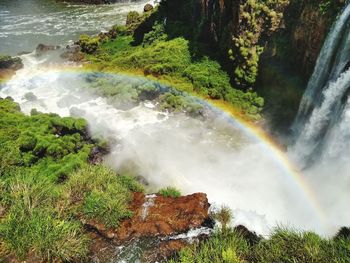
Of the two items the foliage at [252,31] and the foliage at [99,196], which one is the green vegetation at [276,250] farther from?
the foliage at [252,31]

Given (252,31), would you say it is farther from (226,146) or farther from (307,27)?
(226,146)

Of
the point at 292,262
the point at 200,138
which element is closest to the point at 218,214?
the point at 292,262

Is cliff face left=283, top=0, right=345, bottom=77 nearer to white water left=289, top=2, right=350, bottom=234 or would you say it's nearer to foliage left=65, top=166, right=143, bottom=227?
white water left=289, top=2, right=350, bottom=234

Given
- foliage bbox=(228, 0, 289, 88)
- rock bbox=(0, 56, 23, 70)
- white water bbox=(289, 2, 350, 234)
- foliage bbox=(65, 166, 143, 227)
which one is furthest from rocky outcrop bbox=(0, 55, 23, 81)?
white water bbox=(289, 2, 350, 234)

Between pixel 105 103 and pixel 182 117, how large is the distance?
809 cm

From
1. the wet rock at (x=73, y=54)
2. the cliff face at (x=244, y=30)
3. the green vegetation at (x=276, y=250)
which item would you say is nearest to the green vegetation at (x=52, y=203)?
the green vegetation at (x=276, y=250)

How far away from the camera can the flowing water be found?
81.0ft

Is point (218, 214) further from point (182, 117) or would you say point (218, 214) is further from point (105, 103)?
point (105, 103)

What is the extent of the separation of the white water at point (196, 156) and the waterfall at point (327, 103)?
245cm

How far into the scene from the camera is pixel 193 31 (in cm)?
4541

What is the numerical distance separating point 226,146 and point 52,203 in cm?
1620

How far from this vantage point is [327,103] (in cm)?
2750

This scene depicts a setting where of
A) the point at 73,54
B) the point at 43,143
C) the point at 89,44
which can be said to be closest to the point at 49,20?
the point at 73,54

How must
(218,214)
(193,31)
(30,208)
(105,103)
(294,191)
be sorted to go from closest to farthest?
(30,208)
(218,214)
(294,191)
(105,103)
(193,31)
